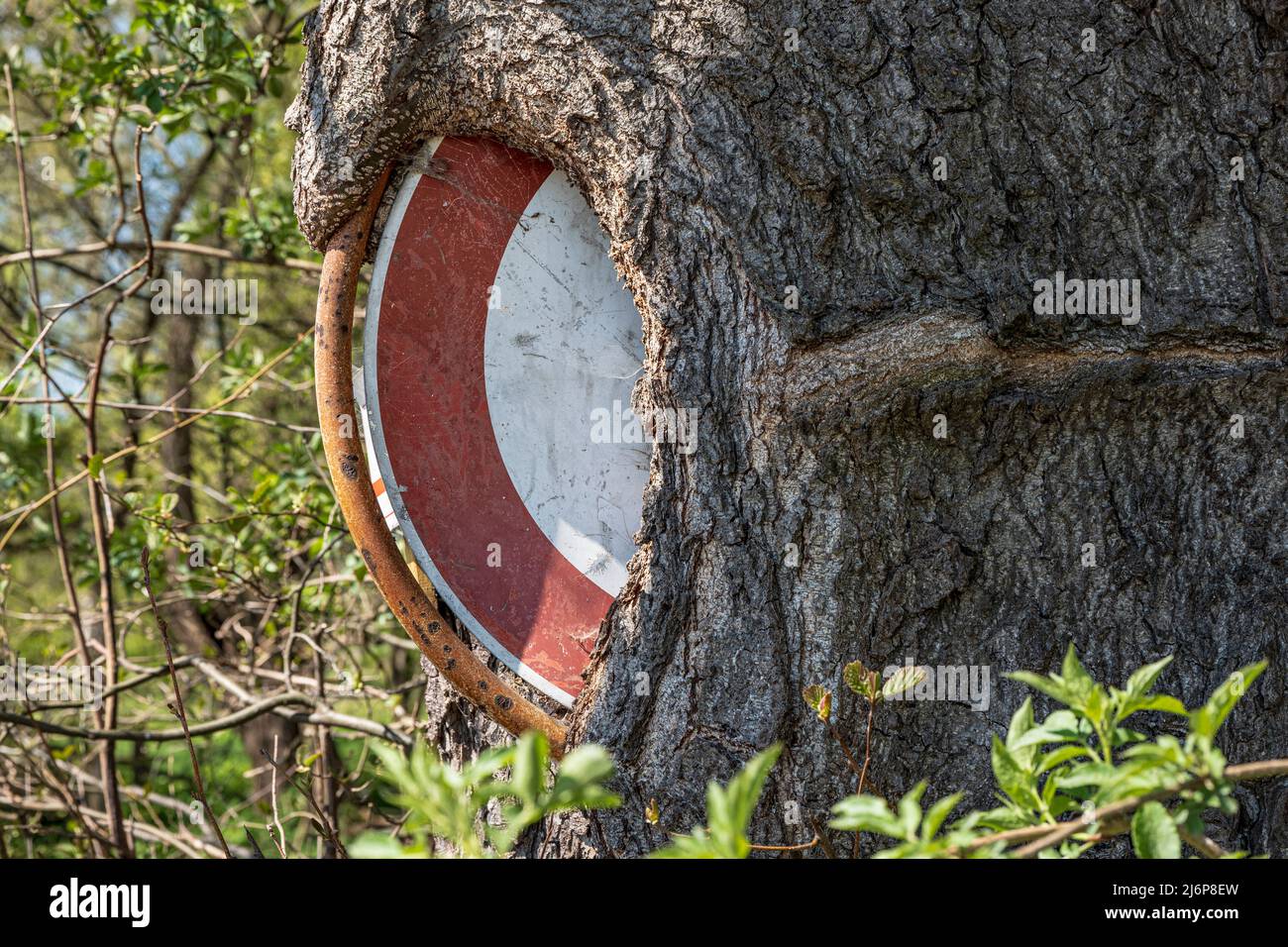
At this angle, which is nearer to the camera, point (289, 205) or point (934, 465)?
point (934, 465)

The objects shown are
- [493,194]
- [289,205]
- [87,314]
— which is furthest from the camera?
[87,314]

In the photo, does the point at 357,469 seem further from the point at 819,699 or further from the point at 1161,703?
the point at 1161,703

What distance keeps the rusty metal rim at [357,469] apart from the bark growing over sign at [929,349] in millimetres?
357

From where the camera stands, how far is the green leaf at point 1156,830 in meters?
1.14

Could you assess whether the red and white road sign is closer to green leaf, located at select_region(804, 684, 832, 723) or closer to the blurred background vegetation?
green leaf, located at select_region(804, 684, 832, 723)

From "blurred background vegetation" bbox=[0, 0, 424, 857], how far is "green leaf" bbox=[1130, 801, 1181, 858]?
1.72 metres

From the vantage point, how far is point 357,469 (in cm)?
207

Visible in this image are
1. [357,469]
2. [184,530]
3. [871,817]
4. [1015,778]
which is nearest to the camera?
[871,817]

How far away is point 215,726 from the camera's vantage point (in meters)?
3.33

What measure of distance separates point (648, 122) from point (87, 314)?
7039 millimetres

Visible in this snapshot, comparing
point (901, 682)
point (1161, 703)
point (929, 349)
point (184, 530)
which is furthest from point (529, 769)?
point (184, 530)

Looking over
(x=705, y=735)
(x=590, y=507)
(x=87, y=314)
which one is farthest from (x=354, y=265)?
(x=87, y=314)

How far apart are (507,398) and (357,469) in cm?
30
